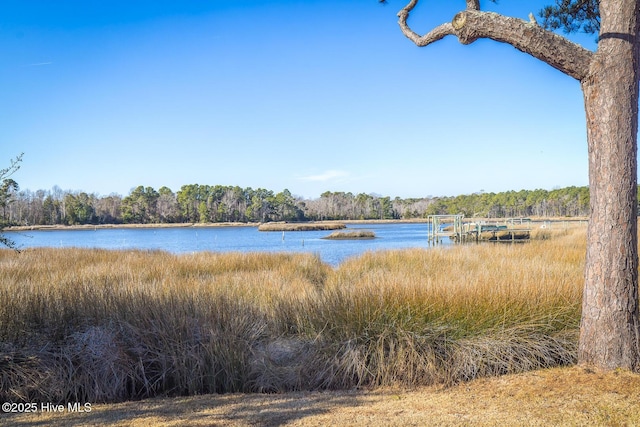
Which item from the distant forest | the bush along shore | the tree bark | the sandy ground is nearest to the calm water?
the bush along shore

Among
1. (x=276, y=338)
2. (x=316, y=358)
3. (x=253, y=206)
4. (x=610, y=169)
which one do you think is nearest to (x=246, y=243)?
(x=276, y=338)

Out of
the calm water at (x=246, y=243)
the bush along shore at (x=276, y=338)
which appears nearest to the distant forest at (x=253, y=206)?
the calm water at (x=246, y=243)

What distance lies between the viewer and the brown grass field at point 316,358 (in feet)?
13.2

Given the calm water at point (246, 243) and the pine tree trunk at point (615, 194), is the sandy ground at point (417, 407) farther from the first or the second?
the calm water at point (246, 243)

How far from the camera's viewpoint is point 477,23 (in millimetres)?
5047

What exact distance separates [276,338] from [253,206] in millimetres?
106885

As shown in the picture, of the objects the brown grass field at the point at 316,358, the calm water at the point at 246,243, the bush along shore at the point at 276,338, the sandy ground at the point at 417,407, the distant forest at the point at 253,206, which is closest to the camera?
the sandy ground at the point at 417,407

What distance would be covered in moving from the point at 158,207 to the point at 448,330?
10821 cm

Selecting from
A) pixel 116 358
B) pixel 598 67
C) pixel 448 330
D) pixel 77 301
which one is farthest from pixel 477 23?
pixel 77 301

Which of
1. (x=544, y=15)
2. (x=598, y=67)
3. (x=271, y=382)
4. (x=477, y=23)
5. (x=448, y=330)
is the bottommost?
(x=271, y=382)

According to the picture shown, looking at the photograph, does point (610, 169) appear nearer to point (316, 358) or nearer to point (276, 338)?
point (316, 358)

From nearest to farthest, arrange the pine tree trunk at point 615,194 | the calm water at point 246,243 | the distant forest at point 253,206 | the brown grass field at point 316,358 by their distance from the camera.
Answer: the brown grass field at point 316,358 < the pine tree trunk at point 615,194 < the calm water at point 246,243 < the distant forest at point 253,206

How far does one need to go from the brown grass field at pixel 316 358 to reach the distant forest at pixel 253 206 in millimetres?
95636

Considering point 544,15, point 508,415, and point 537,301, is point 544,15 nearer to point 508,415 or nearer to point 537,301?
point 537,301
